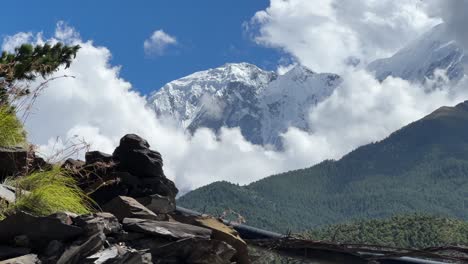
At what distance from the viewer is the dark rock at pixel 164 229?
4895 mm

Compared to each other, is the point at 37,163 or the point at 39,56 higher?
the point at 39,56

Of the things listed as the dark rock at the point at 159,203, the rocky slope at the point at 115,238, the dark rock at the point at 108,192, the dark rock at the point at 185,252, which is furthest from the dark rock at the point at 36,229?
the dark rock at the point at 108,192

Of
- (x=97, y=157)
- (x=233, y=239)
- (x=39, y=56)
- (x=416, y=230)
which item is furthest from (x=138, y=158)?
(x=416, y=230)

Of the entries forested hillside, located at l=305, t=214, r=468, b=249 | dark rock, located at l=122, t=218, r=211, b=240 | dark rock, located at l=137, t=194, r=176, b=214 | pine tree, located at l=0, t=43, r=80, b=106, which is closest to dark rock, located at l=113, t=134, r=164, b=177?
dark rock, located at l=137, t=194, r=176, b=214

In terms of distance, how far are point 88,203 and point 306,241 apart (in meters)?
2.04

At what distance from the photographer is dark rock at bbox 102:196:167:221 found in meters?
5.57

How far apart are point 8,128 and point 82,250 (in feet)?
9.55

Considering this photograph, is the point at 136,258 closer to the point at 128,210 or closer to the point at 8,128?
the point at 128,210

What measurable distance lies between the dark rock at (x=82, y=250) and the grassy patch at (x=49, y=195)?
87cm

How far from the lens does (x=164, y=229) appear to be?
4953 mm

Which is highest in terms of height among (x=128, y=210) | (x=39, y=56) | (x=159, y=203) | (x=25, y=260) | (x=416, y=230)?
(x=416, y=230)

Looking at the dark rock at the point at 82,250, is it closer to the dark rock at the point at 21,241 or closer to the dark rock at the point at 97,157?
the dark rock at the point at 21,241

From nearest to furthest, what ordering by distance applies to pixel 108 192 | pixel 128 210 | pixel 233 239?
pixel 233 239
pixel 128 210
pixel 108 192

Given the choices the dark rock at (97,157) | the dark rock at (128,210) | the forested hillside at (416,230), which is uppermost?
the forested hillside at (416,230)
